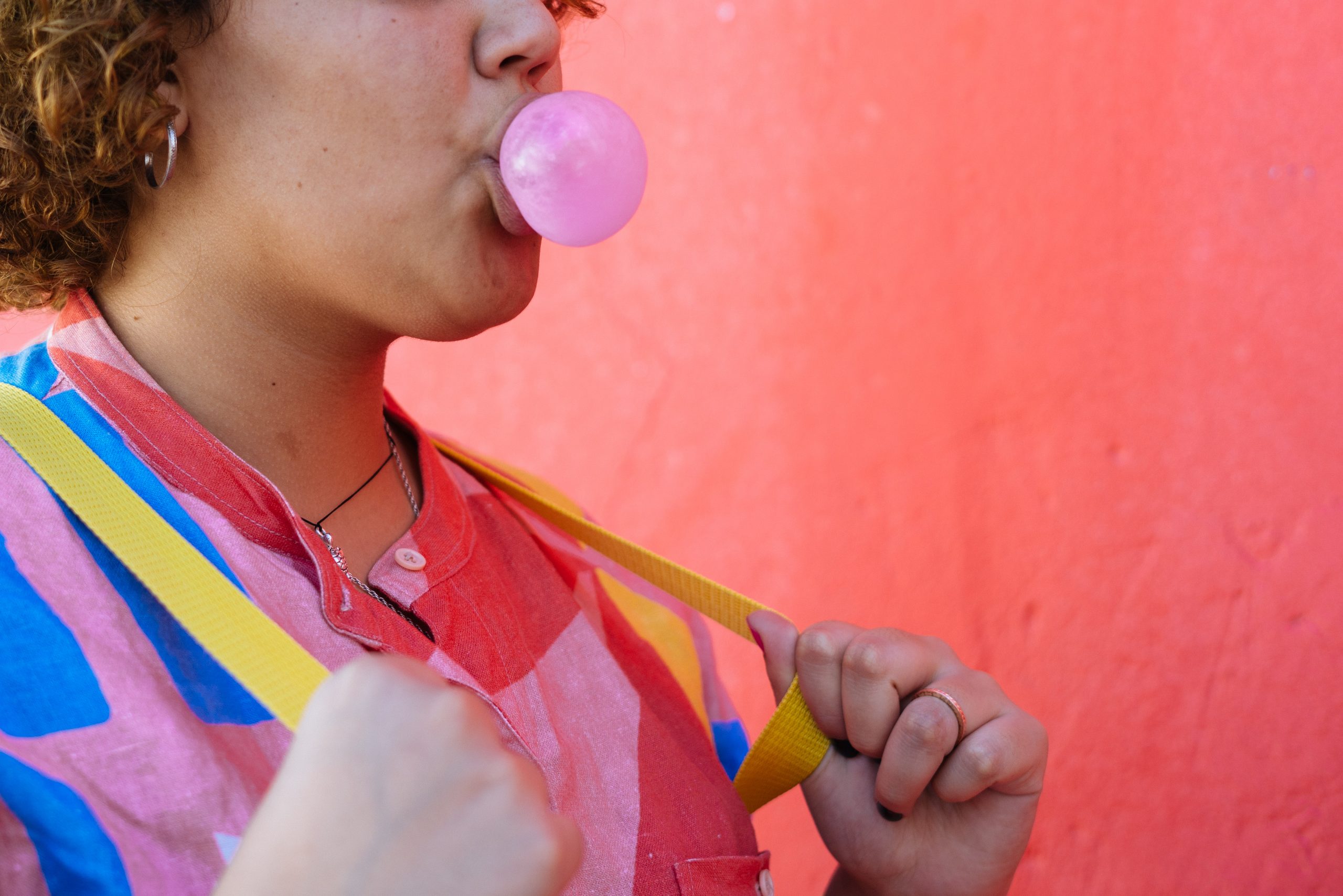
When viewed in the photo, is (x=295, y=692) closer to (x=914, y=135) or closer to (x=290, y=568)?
(x=290, y=568)

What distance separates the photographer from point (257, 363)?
67cm

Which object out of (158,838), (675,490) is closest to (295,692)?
(158,838)

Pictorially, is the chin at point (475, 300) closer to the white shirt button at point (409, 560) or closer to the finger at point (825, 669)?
the white shirt button at point (409, 560)

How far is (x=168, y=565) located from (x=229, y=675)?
7 centimetres

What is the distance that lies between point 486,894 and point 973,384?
3.20ft

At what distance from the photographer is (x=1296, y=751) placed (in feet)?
3.73

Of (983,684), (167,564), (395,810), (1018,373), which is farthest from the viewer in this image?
(1018,373)

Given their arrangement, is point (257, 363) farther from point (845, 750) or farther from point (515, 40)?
point (845, 750)

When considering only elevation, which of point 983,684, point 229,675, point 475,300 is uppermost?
point 475,300

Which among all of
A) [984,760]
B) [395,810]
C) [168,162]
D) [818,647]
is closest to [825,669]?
[818,647]

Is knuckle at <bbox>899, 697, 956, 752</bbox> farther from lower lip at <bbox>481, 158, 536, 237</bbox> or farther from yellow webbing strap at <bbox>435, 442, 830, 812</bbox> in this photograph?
lower lip at <bbox>481, 158, 536, 237</bbox>

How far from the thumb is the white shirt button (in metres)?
0.25

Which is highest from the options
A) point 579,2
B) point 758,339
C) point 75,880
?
point 579,2

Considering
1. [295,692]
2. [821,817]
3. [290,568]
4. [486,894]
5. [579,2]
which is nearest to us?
[486,894]
